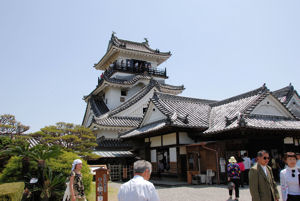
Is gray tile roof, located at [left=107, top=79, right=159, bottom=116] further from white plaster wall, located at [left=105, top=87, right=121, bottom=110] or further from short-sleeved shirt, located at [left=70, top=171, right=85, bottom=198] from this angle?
short-sleeved shirt, located at [left=70, top=171, right=85, bottom=198]

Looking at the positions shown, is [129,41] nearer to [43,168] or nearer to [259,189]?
[43,168]

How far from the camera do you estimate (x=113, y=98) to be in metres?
29.6

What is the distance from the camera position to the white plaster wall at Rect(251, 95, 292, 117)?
52.9 feet

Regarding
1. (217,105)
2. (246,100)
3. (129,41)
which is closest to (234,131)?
(246,100)

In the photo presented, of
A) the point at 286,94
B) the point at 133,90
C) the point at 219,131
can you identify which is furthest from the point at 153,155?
the point at 286,94

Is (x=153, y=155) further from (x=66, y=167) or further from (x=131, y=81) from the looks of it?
(x=131, y=81)

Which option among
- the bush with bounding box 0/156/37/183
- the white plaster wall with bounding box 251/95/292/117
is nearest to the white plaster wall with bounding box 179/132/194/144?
the white plaster wall with bounding box 251/95/292/117

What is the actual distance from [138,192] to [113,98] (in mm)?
26821

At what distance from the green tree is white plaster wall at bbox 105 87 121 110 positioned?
10.1 metres

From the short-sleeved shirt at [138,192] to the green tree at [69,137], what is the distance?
14513 millimetres

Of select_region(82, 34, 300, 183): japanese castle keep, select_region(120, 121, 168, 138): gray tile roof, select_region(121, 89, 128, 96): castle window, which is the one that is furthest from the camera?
select_region(121, 89, 128, 96): castle window

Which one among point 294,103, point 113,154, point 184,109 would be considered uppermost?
point 294,103

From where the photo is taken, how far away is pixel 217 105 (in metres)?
20.5

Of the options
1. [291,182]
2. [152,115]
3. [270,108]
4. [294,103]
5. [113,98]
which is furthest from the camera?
[113,98]
